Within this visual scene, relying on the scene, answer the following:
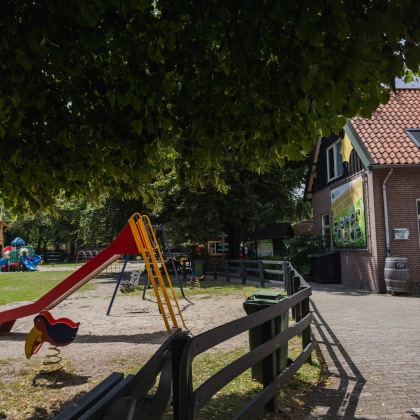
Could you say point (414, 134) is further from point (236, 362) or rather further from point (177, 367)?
point (177, 367)

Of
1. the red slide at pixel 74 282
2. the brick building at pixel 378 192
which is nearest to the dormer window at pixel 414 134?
the brick building at pixel 378 192

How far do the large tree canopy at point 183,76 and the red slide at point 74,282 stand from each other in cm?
306

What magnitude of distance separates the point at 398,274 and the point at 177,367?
41.0ft

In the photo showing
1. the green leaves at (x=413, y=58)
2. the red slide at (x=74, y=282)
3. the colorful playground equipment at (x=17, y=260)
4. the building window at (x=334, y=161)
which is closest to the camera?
the green leaves at (x=413, y=58)

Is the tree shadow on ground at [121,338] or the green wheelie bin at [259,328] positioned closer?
the green wheelie bin at [259,328]

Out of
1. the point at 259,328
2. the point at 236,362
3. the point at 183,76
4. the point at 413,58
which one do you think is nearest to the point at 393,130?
the point at 259,328

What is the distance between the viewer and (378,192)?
14.7 metres

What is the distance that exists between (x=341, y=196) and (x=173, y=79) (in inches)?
548

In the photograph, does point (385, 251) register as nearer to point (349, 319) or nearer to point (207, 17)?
point (349, 319)

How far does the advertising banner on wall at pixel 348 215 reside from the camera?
15.7 m

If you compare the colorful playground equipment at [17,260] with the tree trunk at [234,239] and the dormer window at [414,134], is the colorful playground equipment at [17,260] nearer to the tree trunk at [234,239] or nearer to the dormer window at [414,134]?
the tree trunk at [234,239]

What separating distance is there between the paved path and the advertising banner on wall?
4.35 meters

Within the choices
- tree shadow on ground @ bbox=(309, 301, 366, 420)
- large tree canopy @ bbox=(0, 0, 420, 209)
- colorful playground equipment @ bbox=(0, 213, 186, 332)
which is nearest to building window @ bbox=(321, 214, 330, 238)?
colorful playground equipment @ bbox=(0, 213, 186, 332)

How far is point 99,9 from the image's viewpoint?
3.35m
